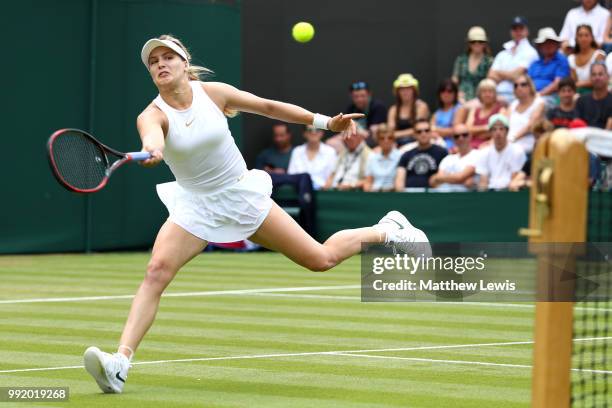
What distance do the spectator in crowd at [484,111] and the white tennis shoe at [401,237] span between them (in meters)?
8.53

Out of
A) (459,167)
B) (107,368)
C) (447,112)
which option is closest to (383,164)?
(459,167)

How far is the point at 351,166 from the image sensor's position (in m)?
17.3

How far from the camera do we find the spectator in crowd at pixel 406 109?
1766 cm

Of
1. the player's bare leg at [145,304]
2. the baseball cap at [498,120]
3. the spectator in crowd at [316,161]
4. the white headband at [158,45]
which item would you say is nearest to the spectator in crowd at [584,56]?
the baseball cap at [498,120]

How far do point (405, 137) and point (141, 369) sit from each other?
441 inches

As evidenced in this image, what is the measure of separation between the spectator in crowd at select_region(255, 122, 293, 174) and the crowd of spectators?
15 millimetres

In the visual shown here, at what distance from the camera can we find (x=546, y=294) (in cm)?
411

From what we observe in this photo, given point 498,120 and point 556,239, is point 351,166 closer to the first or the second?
Answer: point 498,120

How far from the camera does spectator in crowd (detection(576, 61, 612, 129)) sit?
50.0ft

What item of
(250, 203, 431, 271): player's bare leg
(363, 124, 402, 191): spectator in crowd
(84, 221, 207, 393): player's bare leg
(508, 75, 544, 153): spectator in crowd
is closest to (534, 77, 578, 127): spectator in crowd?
(508, 75, 544, 153): spectator in crowd

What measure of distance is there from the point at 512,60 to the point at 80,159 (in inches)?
482

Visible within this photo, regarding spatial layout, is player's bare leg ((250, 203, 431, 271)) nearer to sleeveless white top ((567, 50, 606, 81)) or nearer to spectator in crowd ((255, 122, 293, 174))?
sleeveless white top ((567, 50, 606, 81))

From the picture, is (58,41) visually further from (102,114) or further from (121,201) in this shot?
(121,201)

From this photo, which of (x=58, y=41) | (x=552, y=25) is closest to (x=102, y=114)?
(x=58, y=41)
